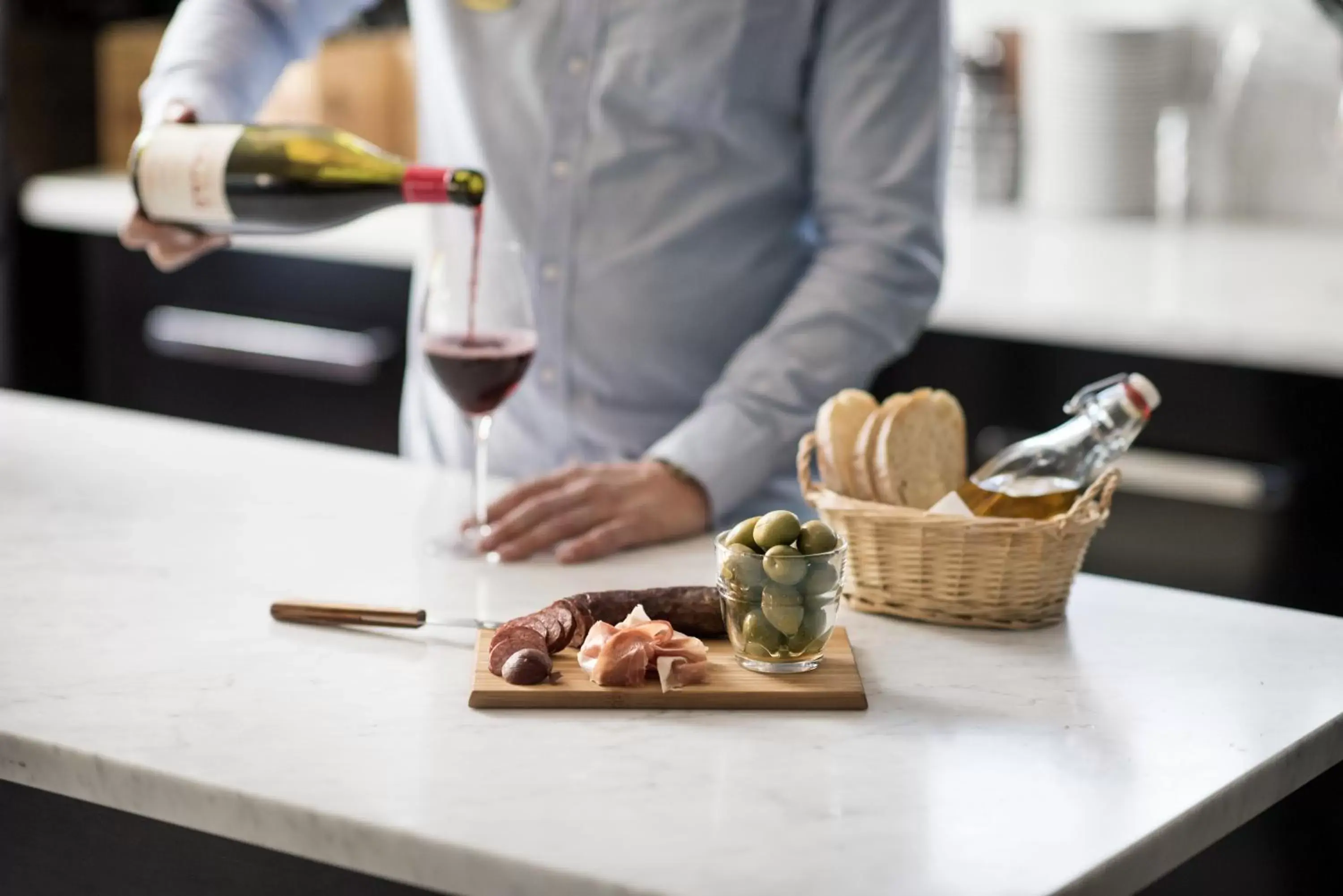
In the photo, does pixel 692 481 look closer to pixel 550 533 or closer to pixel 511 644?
pixel 550 533

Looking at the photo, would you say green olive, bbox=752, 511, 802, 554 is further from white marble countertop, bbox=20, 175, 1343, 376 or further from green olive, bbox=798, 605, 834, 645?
white marble countertop, bbox=20, 175, 1343, 376

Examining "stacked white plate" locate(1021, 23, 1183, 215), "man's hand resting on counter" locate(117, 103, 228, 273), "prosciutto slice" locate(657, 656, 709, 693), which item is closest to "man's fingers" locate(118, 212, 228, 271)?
"man's hand resting on counter" locate(117, 103, 228, 273)

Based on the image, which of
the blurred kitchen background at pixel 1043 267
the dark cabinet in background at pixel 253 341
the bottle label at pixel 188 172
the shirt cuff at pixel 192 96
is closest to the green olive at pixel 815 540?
the bottle label at pixel 188 172

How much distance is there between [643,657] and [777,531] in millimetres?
103

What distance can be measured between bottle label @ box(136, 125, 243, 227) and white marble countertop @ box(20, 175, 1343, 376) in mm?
373

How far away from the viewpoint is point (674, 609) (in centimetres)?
103

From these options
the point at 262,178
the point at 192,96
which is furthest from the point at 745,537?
the point at 192,96

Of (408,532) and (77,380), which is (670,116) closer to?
(408,532)

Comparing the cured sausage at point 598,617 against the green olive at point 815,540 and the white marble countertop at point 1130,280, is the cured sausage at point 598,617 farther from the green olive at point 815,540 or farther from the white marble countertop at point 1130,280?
the white marble countertop at point 1130,280

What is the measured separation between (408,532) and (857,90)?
53cm

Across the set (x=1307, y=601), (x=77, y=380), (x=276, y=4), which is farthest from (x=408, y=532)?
(x=77, y=380)

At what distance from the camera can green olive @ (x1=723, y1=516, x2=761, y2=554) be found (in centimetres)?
98

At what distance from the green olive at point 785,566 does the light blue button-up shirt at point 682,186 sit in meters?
0.39

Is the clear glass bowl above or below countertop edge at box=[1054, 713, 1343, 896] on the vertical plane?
above
